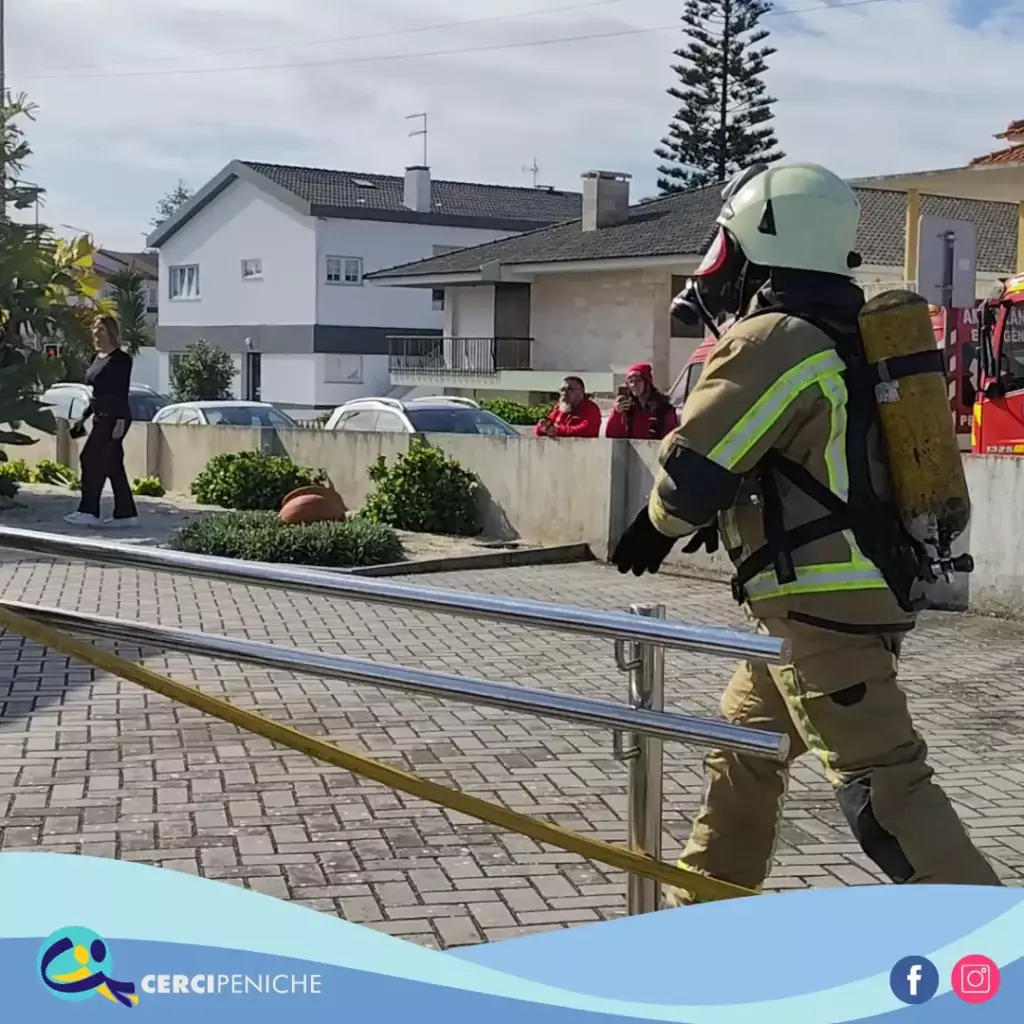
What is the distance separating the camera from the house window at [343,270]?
154 ft

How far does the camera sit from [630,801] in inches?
117

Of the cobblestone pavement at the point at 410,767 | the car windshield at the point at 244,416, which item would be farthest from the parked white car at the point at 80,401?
the cobblestone pavement at the point at 410,767

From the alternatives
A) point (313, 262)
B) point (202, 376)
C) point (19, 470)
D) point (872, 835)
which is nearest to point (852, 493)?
point (872, 835)

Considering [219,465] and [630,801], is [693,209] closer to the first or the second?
[219,465]

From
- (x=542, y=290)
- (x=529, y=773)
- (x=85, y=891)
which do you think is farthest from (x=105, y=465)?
(x=542, y=290)

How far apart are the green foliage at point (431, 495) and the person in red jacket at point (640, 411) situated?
1.75m

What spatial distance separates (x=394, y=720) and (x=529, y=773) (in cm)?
104

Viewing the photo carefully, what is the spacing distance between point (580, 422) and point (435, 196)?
39740 millimetres

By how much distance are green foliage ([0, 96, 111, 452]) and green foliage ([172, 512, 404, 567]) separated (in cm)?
370

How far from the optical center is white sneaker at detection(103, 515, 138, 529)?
14211mm

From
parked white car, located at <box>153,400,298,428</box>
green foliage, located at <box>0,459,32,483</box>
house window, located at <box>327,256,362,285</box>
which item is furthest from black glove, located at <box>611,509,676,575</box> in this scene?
house window, located at <box>327,256,362,285</box>

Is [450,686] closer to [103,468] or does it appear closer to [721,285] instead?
[721,285]

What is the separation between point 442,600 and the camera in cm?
274

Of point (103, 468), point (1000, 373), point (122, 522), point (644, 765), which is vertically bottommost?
point (122, 522)
